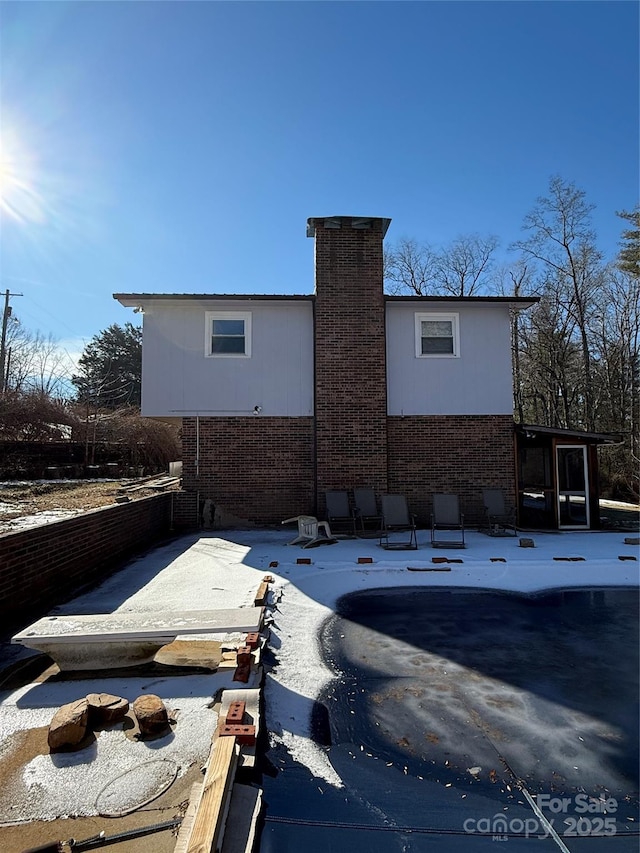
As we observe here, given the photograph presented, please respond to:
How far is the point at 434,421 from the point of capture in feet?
36.9

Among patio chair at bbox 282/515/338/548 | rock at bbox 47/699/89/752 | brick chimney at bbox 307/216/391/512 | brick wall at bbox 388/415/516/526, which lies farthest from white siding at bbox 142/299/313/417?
rock at bbox 47/699/89/752

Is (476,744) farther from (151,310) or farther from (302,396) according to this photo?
(151,310)

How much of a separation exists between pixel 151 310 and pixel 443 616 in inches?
367

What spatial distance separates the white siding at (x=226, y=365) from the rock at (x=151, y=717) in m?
8.25

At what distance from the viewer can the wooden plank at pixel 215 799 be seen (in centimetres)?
196

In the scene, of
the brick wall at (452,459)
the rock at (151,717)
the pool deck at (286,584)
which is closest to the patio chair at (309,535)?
the pool deck at (286,584)

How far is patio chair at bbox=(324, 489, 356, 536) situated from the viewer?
1011cm

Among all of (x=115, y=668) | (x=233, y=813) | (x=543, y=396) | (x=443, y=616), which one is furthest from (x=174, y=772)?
(x=543, y=396)

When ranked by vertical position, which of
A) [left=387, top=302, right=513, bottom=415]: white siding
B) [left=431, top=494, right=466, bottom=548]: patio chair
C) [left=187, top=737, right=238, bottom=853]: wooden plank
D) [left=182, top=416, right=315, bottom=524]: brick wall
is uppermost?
[left=387, top=302, right=513, bottom=415]: white siding

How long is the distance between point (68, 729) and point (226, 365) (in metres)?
8.95

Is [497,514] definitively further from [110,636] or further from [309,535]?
[110,636]

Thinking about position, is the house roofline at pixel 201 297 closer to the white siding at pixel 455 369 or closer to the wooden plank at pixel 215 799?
the white siding at pixel 455 369

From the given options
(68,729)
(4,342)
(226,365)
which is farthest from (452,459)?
(4,342)

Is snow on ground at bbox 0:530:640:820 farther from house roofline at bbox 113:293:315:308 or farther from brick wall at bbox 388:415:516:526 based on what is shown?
house roofline at bbox 113:293:315:308
